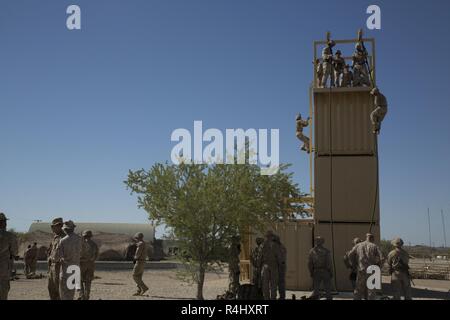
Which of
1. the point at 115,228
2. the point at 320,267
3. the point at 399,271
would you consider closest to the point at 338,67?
the point at 320,267

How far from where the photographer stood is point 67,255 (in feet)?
30.5

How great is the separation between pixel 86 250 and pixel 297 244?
23.9 ft

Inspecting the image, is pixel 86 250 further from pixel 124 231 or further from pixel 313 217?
pixel 124 231

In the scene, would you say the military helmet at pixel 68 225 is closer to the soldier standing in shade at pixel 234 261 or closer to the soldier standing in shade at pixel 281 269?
the soldier standing in shade at pixel 234 261

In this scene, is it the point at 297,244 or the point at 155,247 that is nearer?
the point at 297,244

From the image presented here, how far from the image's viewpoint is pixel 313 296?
1178 centimetres

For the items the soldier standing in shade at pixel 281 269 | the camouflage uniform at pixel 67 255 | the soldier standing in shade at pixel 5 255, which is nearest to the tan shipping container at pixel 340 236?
the soldier standing in shade at pixel 281 269

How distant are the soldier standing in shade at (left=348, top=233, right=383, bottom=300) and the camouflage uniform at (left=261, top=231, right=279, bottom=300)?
1.94 metres

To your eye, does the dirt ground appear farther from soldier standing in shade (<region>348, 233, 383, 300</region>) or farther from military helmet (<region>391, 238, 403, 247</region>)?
military helmet (<region>391, 238, 403, 247</region>)

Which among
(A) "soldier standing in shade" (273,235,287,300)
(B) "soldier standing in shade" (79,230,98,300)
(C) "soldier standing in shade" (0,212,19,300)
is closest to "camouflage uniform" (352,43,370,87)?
(A) "soldier standing in shade" (273,235,287,300)

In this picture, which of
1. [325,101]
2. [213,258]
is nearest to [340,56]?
[325,101]

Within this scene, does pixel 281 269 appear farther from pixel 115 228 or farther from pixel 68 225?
pixel 115 228

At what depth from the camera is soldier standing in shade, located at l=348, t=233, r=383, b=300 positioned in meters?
11.1

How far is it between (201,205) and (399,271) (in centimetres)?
497
